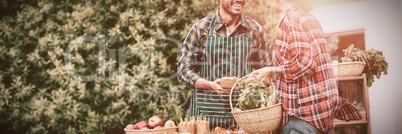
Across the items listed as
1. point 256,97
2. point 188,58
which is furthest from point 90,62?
point 256,97

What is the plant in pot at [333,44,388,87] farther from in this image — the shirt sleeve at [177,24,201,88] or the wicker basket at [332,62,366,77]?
the shirt sleeve at [177,24,201,88]

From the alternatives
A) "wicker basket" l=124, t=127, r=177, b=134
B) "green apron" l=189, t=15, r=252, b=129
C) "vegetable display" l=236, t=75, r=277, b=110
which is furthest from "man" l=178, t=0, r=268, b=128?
"vegetable display" l=236, t=75, r=277, b=110

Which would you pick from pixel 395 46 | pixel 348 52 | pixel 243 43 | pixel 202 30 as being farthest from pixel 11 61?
pixel 395 46

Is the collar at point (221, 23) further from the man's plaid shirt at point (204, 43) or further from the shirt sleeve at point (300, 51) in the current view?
the shirt sleeve at point (300, 51)

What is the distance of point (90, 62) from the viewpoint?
4488 millimetres

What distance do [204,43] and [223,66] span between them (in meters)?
0.27

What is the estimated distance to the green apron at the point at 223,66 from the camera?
302 cm

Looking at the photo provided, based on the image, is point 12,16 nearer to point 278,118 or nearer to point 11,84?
point 11,84

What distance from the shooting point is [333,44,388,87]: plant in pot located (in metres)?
2.79

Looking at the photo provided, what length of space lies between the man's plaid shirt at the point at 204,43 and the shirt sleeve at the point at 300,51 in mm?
812

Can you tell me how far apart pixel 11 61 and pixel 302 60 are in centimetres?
394

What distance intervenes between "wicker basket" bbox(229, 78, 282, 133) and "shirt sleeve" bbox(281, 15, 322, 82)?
23cm

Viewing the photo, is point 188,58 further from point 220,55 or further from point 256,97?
point 256,97

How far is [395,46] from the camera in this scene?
8.69ft
